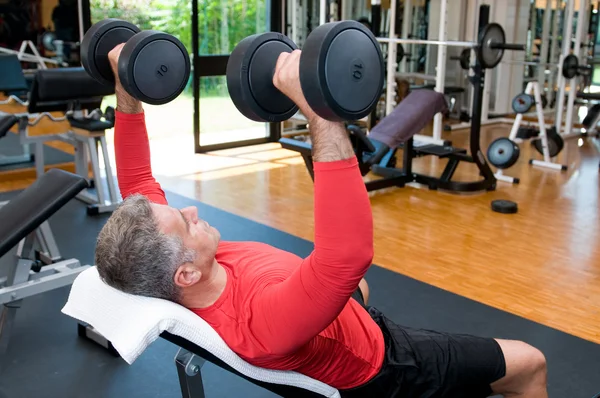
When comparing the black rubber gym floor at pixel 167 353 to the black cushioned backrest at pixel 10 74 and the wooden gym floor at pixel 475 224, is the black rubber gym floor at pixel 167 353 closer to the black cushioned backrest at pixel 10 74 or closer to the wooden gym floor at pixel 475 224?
the wooden gym floor at pixel 475 224

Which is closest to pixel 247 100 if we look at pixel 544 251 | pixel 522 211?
pixel 544 251

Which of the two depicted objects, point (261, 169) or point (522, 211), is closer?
point (522, 211)

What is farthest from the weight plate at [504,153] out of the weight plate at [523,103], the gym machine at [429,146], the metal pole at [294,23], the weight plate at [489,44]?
the metal pole at [294,23]

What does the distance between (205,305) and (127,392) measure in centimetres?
89

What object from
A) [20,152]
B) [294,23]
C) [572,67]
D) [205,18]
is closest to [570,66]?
[572,67]

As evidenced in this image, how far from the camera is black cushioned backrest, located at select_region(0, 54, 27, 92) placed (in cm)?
428

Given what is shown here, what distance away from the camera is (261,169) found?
488 centimetres

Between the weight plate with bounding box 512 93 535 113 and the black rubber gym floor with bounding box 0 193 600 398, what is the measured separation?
7.77 ft

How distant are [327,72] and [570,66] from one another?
5.48 metres

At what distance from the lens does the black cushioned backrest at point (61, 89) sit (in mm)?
3521

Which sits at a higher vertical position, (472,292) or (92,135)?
(92,135)

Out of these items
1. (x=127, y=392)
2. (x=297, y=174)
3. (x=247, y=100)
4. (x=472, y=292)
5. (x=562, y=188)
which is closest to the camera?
(x=247, y=100)

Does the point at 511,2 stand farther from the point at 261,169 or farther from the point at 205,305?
the point at 205,305

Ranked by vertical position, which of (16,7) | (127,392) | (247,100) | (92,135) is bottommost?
(127,392)
